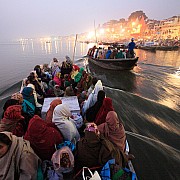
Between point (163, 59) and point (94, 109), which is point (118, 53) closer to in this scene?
point (94, 109)

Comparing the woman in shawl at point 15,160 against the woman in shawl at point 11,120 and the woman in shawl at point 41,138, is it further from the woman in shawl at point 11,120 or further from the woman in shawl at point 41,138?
the woman in shawl at point 11,120

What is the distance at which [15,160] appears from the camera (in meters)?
2.06

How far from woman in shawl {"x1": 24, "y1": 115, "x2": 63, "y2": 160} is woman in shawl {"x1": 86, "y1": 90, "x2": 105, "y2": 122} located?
1.57 meters

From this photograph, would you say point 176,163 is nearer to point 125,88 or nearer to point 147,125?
point 147,125

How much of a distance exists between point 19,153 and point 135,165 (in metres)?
3.02

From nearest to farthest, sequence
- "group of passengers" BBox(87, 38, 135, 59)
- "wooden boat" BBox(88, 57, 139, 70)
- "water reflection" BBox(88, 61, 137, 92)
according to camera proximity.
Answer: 1. "water reflection" BBox(88, 61, 137, 92)
2. "wooden boat" BBox(88, 57, 139, 70)
3. "group of passengers" BBox(87, 38, 135, 59)

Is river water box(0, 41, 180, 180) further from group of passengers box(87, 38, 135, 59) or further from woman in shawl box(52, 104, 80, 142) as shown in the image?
group of passengers box(87, 38, 135, 59)

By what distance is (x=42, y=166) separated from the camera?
2.40 metres

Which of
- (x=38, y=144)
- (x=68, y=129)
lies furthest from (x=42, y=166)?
(x=68, y=129)

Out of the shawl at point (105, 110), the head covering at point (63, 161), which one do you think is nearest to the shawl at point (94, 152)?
the head covering at point (63, 161)

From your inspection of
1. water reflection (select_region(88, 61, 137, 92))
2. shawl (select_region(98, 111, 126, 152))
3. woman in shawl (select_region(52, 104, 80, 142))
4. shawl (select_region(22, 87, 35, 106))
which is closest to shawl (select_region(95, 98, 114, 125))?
shawl (select_region(98, 111, 126, 152))

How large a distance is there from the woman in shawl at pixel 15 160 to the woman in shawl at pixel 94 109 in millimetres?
2120

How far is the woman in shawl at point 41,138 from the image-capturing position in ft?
8.03

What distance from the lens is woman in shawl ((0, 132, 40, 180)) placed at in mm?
2012
